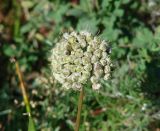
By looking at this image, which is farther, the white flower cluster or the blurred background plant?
the blurred background plant

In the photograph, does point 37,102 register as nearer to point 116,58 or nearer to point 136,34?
point 116,58

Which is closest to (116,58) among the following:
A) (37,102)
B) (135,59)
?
(135,59)

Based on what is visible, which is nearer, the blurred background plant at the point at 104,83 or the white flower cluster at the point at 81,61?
the white flower cluster at the point at 81,61

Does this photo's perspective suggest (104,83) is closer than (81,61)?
No
